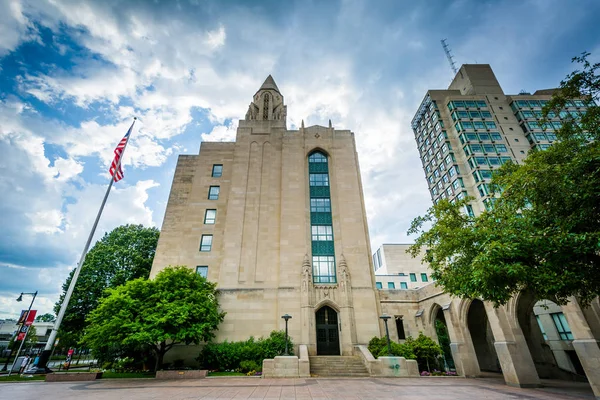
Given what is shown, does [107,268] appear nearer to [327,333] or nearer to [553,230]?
[327,333]

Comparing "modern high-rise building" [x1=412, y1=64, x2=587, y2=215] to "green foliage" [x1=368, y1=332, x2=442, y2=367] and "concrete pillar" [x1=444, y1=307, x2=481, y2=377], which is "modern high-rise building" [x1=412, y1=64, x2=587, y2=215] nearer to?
"concrete pillar" [x1=444, y1=307, x2=481, y2=377]

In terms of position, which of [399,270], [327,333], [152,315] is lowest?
[327,333]

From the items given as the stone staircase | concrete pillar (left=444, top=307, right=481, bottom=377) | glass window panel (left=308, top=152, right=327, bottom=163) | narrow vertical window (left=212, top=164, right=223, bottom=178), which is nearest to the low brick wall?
the stone staircase

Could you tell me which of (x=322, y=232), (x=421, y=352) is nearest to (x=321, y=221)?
(x=322, y=232)

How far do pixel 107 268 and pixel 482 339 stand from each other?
3700 cm

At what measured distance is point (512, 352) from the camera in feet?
47.3

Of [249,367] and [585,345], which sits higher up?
[585,345]

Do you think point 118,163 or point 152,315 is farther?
point 118,163

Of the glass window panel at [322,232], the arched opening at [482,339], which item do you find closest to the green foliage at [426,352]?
the arched opening at [482,339]

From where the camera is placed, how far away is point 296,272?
81.4ft

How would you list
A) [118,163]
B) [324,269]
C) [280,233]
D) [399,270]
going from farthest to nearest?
[399,270], [280,233], [324,269], [118,163]

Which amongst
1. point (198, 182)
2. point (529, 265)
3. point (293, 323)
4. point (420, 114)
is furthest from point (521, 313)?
point (420, 114)

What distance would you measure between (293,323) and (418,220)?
1425 centimetres

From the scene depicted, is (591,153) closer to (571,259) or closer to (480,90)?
(571,259)
